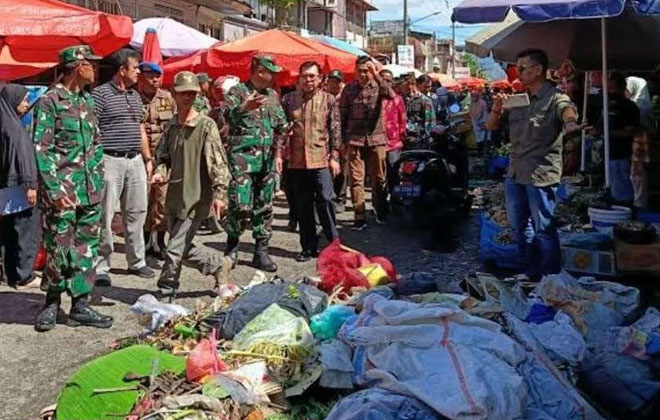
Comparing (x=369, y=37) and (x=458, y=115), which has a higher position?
(x=369, y=37)

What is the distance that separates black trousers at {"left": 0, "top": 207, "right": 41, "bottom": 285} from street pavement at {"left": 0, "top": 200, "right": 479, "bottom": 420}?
6.8 inches

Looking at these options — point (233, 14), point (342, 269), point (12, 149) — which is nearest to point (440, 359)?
point (342, 269)

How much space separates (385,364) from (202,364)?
1.02 m

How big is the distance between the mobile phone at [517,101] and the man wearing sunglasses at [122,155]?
10.7ft

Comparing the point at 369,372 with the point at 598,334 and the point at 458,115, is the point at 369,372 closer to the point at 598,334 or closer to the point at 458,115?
the point at 598,334

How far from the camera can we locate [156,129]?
769 cm

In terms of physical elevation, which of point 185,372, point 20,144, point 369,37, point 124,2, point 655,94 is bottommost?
point 185,372

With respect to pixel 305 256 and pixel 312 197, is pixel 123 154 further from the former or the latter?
pixel 305 256

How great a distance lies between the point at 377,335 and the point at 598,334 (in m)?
1.63

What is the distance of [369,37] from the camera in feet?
222

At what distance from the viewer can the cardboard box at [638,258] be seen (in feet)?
20.3

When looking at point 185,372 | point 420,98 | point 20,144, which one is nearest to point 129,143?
point 20,144

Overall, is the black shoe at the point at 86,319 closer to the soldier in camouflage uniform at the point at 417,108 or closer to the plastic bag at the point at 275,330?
the plastic bag at the point at 275,330

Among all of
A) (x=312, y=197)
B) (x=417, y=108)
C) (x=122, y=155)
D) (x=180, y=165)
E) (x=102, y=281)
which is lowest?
(x=102, y=281)
